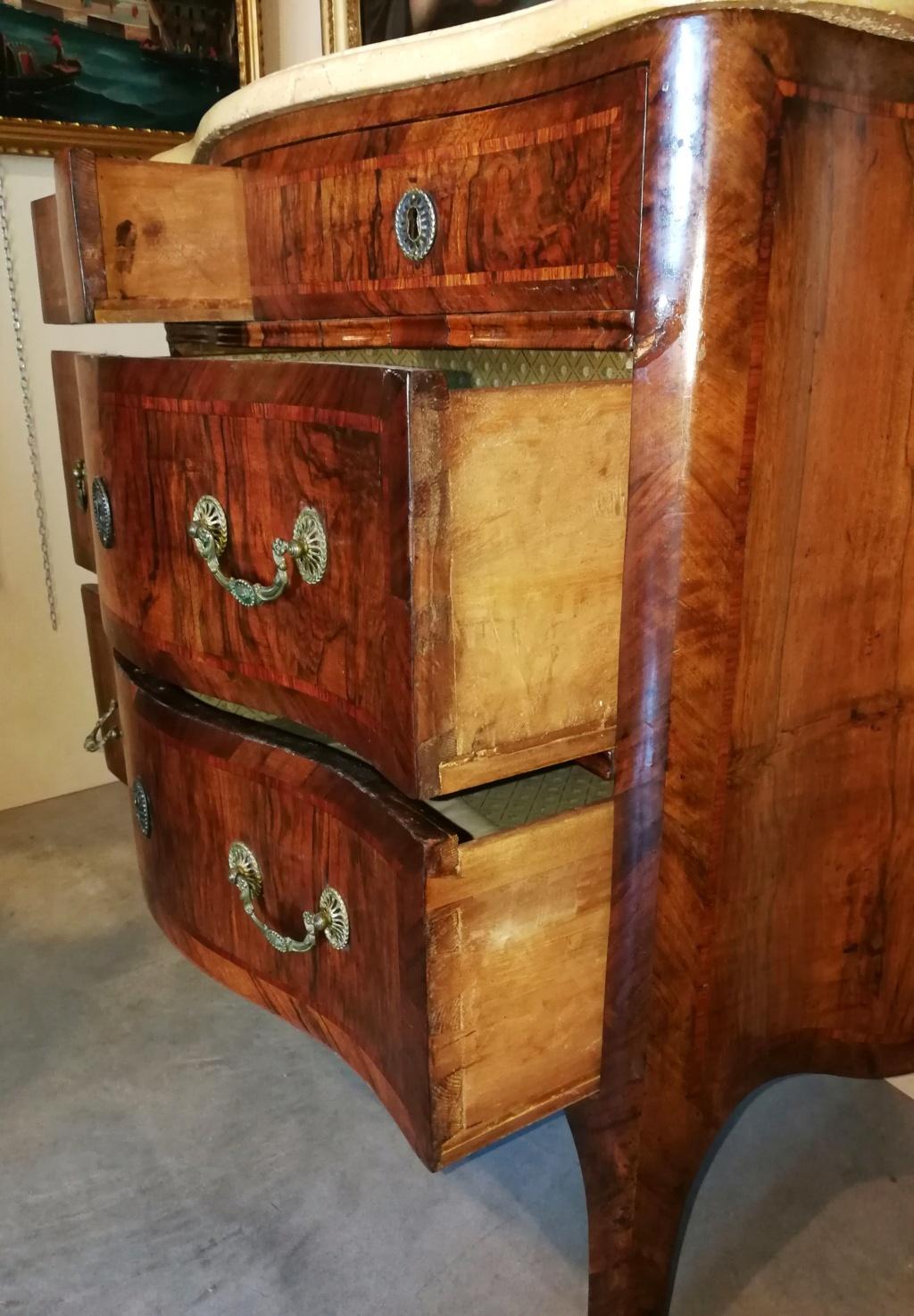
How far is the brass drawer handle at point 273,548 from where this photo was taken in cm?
51

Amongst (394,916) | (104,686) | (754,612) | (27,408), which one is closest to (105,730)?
(104,686)

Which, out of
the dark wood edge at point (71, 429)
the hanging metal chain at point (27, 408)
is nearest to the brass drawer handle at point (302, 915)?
the dark wood edge at point (71, 429)

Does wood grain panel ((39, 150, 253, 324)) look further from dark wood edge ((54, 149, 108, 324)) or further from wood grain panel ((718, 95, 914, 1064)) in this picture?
wood grain panel ((718, 95, 914, 1064))

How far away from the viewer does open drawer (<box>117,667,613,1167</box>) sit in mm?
524

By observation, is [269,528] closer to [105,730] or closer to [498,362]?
[498,362]

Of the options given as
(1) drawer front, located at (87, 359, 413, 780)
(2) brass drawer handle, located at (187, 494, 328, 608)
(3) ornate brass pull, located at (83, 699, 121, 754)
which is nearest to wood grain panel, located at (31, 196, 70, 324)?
(1) drawer front, located at (87, 359, 413, 780)

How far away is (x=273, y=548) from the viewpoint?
0.54 meters

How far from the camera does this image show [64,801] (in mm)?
1685

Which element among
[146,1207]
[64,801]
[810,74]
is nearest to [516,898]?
[810,74]

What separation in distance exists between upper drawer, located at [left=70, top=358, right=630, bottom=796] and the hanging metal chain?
99cm

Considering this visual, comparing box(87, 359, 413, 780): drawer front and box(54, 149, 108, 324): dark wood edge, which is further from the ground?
box(54, 149, 108, 324): dark wood edge

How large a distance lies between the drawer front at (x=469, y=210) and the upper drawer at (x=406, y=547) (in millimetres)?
84

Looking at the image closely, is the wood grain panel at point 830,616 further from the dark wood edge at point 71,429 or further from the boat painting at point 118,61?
the boat painting at point 118,61

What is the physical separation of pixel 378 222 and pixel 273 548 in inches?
9.2
